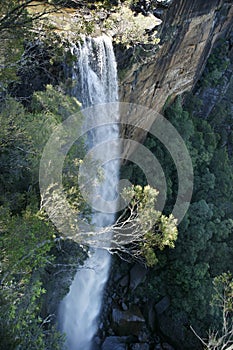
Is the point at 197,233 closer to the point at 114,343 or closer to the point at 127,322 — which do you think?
the point at 127,322

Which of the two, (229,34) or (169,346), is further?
(229,34)

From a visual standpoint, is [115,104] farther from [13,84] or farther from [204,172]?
[204,172]

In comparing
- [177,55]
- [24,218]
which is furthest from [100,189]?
[177,55]

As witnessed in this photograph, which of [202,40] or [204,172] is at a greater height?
[202,40]

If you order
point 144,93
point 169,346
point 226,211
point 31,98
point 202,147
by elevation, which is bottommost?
point 169,346

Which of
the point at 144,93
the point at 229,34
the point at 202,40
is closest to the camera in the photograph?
the point at 144,93

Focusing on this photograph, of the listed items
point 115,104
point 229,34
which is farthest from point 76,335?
point 229,34

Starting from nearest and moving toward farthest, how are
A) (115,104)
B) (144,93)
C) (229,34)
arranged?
(115,104)
(144,93)
(229,34)

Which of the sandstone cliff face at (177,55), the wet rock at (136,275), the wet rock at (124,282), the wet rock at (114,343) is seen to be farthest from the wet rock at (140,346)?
the sandstone cliff face at (177,55)
